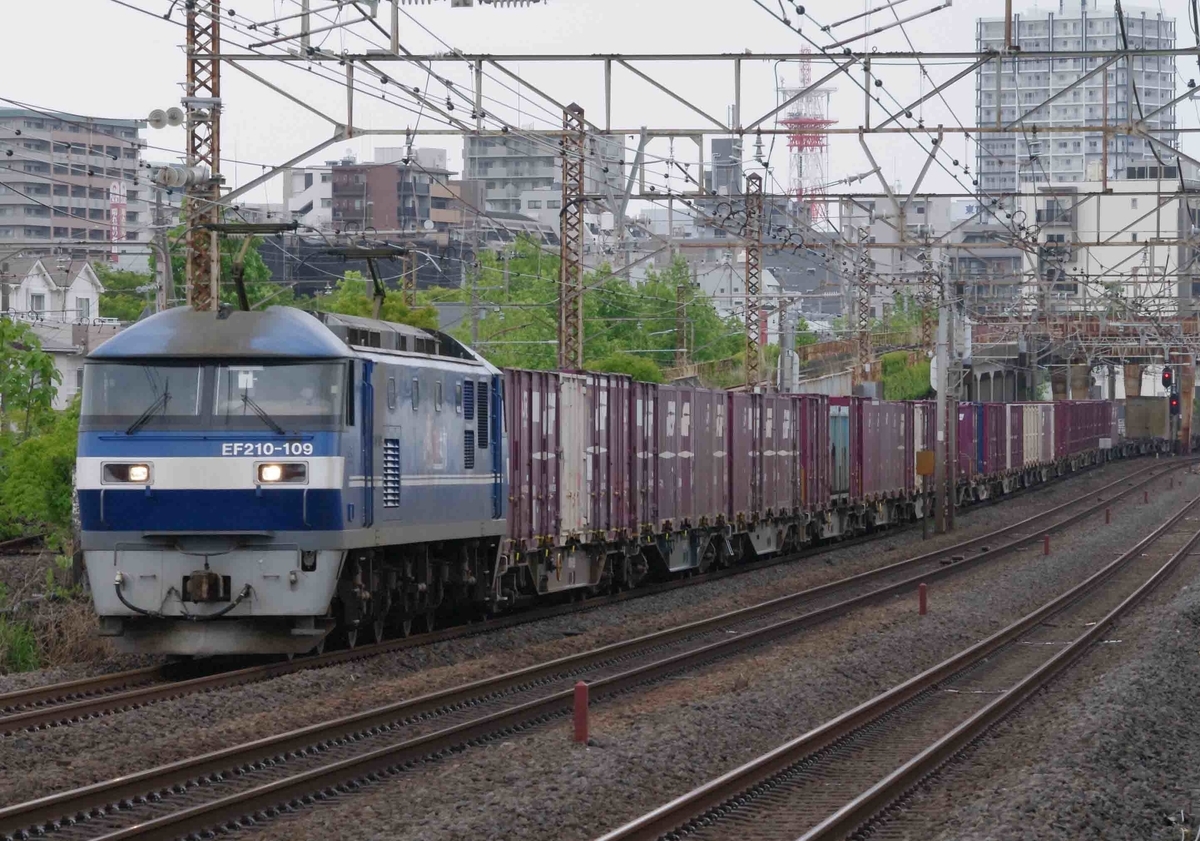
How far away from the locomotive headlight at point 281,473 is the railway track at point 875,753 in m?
4.93

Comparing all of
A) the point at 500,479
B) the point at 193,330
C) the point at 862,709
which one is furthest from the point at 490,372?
the point at 862,709

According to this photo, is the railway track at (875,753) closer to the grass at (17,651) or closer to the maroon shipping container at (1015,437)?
the grass at (17,651)

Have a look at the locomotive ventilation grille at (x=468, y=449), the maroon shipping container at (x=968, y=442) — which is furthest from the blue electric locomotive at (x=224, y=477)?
the maroon shipping container at (x=968, y=442)

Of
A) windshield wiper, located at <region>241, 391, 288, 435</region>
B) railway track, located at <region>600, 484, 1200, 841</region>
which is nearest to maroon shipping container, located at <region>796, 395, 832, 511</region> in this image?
railway track, located at <region>600, 484, 1200, 841</region>

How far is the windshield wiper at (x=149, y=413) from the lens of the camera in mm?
15391

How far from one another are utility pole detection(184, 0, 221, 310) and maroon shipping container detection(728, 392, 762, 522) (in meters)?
10.3

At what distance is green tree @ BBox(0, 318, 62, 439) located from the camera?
24.6m

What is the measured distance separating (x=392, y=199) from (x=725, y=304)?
24887 millimetres

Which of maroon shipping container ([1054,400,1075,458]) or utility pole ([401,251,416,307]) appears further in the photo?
maroon shipping container ([1054,400,1075,458])

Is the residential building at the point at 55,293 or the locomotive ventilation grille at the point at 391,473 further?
the residential building at the point at 55,293

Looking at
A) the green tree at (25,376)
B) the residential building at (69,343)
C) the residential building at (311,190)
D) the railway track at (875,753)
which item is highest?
the residential building at (311,190)

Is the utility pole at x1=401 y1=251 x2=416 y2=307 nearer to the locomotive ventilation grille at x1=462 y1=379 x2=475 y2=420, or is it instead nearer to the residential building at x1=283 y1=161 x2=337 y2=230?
the locomotive ventilation grille at x1=462 y1=379 x2=475 y2=420

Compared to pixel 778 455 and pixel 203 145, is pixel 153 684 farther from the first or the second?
pixel 778 455

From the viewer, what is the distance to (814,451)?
3469cm
